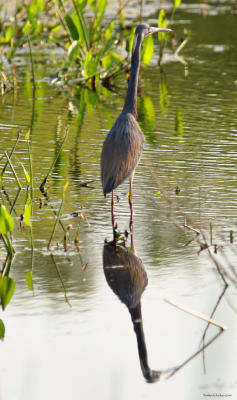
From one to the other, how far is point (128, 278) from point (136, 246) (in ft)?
1.93

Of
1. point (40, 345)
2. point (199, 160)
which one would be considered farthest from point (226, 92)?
point (40, 345)

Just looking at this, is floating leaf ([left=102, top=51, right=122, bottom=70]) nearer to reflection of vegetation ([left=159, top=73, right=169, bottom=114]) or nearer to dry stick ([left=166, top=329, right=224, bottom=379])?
reflection of vegetation ([left=159, top=73, right=169, bottom=114])

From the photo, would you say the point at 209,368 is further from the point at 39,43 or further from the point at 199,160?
the point at 39,43

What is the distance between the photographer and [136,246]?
6180 mm

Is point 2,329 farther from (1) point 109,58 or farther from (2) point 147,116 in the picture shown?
(1) point 109,58

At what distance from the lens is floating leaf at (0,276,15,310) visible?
5297mm

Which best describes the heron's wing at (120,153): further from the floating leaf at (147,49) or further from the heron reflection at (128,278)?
the floating leaf at (147,49)

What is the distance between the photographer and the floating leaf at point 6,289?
17.4 feet

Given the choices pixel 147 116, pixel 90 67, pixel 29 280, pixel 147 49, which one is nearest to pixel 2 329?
pixel 29 280

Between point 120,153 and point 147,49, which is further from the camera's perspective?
point 147,49

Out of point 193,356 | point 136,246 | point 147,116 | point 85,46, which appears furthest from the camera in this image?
point 85,46

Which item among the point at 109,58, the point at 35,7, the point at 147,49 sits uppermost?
the point at 35,7

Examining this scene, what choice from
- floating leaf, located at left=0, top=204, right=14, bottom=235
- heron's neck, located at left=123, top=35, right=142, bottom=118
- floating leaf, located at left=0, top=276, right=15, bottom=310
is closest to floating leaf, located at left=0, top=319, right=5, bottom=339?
floating leaf, located at left=0, top=276, right=15, bottom=310

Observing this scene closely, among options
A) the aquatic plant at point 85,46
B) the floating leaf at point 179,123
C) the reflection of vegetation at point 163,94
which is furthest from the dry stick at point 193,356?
the aquatic plant at point 85,46
